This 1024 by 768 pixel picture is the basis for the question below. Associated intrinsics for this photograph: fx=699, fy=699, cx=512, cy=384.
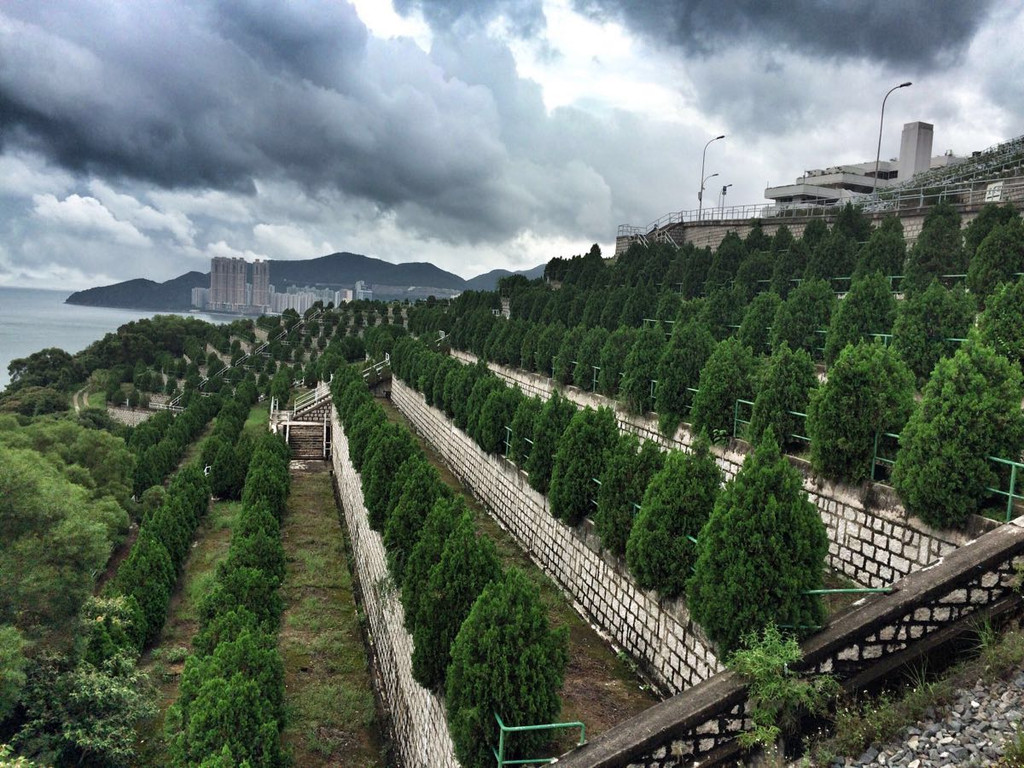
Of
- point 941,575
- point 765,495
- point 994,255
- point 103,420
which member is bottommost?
point 103,420

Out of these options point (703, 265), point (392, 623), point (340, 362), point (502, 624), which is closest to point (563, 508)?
point (392, 623)

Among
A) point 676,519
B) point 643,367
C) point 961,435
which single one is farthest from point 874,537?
point 643,367

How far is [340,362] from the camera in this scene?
39.5 metres

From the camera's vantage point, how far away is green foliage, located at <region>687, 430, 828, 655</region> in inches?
250

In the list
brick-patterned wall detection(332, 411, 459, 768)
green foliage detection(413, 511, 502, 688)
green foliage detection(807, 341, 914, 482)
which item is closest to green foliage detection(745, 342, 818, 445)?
green foliage detection(807, 341, 914, 482)

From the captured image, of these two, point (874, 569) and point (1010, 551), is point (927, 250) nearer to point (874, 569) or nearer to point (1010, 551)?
point (874, 569)

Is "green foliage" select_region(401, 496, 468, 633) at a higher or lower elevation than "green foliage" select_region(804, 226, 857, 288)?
lower

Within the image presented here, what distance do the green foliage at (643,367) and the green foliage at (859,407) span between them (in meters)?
5.69

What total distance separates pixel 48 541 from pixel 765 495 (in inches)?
544

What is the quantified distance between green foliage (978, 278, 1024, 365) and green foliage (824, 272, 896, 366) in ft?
8.45

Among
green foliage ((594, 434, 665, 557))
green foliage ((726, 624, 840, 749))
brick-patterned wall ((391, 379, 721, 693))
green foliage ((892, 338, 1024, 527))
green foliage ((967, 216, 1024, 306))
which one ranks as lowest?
brick-patterned wall ((391, 379, 721, 693))

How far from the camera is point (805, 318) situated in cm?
1421

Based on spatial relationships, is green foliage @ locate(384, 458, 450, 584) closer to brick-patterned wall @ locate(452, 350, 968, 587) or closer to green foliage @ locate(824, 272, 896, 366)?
brick-patterned wall @ locate(452, 350, 968, 587)

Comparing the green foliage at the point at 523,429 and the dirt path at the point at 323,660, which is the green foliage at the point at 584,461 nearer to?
the green foliage at the point at 523,429
